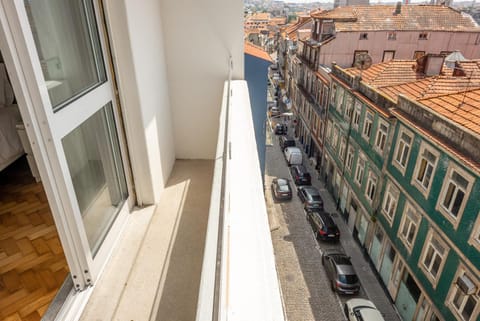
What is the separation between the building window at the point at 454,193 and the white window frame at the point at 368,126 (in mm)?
3001

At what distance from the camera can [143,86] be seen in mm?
2240

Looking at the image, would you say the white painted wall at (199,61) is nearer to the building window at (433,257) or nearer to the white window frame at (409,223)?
the building window at (433,257)

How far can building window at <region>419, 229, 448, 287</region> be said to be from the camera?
219 inches

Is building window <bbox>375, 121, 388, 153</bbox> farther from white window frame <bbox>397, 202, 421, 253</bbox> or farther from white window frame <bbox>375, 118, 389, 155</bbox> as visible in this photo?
white window frame <bbox>397, 202, 421, 253</bbox>

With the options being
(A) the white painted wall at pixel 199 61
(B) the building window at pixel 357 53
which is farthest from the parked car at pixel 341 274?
(B) the building window at pixel 357 53

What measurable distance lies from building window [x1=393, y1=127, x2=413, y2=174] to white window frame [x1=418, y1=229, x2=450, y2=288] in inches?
58.0

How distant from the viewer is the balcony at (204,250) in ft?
2.25

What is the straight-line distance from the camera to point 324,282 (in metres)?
7.82

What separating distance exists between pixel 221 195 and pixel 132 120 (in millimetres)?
1308

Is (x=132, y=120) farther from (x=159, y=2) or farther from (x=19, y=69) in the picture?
(x=159, y=2)

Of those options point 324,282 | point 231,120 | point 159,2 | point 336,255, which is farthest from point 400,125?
point 231,120

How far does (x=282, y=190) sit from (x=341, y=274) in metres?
3.96

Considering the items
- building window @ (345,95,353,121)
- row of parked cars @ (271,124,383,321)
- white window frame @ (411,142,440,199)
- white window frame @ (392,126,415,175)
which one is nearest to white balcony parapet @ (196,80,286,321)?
white window frame @ (411,142,440,199)

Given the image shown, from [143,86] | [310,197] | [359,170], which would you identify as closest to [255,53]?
[143,86]
